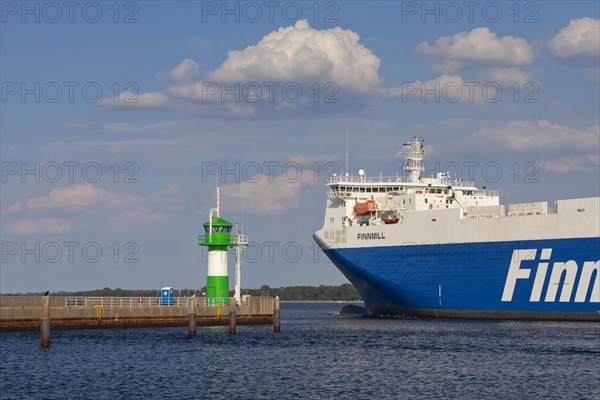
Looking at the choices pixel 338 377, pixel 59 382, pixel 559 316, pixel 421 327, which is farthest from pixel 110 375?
pixel 559 316

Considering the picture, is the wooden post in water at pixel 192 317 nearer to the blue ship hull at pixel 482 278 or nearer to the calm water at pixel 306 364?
the calm water at pixel 306 364

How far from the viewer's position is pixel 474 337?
46219 mm

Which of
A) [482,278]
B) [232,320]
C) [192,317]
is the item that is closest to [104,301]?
[192,317]

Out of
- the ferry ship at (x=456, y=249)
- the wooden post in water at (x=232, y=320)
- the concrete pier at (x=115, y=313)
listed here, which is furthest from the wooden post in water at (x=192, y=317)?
A: the ferry ship at (x=456, y=249)

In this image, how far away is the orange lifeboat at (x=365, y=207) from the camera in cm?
6166

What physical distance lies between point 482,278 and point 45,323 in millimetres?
26532

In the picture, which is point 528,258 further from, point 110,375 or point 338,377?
point 110,375

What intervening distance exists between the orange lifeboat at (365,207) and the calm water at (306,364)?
41.1ft

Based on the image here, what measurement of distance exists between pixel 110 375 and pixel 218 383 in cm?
402

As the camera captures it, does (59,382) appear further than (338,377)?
No

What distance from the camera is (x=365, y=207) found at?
62031 mm

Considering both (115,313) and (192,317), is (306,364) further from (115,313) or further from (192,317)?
(115,313)

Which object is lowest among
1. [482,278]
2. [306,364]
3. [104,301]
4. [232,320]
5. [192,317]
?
[306,364]

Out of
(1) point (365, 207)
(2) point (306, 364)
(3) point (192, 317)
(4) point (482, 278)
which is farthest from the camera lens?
(1) point (365, 207)
